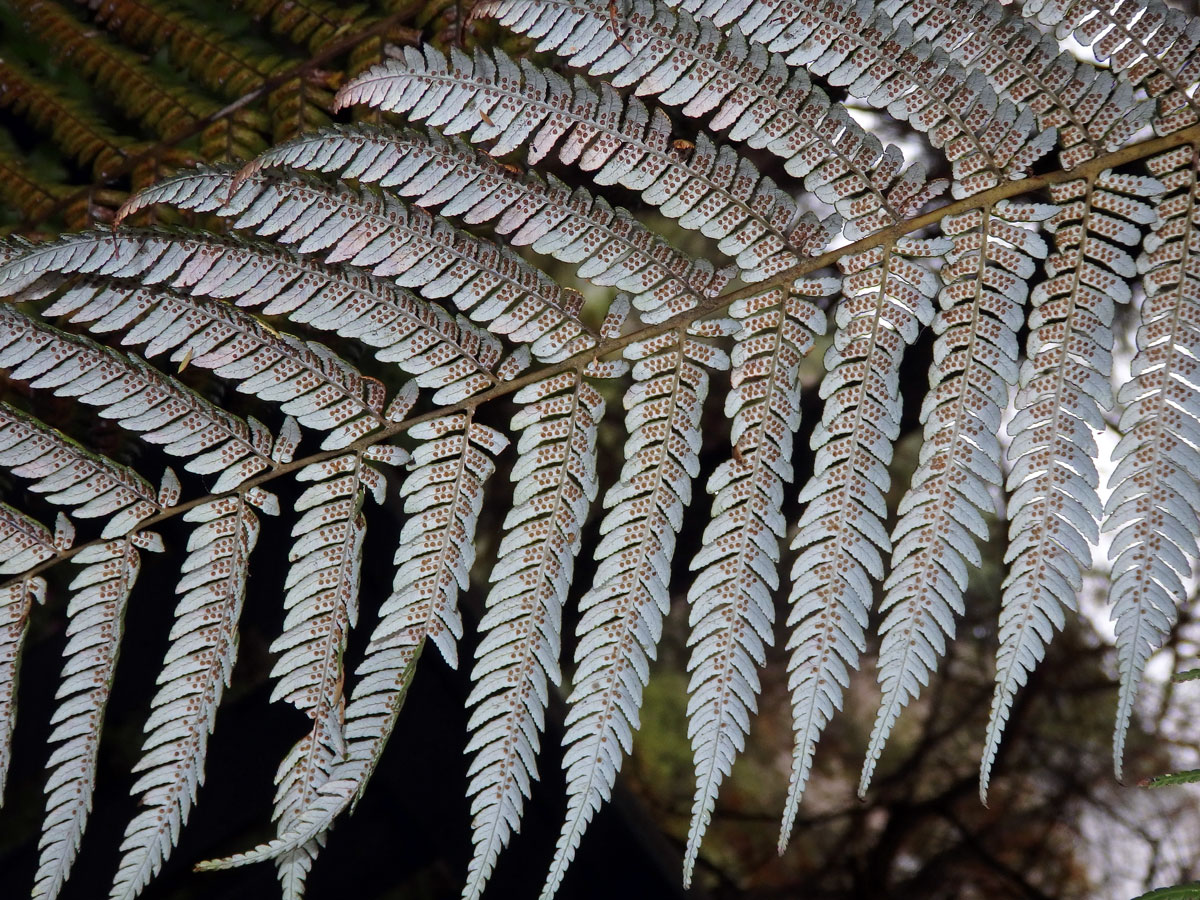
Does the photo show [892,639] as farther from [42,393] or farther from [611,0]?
[42,393]

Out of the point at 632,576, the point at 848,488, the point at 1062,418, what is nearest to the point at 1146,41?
the point at 1062,418

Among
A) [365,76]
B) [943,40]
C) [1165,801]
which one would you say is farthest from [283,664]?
[1165,801]

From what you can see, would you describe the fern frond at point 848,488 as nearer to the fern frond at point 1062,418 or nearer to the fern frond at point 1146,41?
the fern frond at point 1062,418

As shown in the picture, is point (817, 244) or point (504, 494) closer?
point (817, 244)

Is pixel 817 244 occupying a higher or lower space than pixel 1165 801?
higher

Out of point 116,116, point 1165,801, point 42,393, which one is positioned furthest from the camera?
point 1165,801

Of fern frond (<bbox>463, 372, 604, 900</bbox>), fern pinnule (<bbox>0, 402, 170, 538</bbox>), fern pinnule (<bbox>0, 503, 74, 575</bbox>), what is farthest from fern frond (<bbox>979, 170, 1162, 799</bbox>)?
fern pinnule (<bbox>0, 503, 74, 575</bbox>)

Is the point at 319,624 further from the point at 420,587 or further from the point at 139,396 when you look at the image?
the point at 139,396

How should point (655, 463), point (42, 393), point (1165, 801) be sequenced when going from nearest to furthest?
1. point (655, 463)
2. point (42, 393)
3. point (1165, 801)
